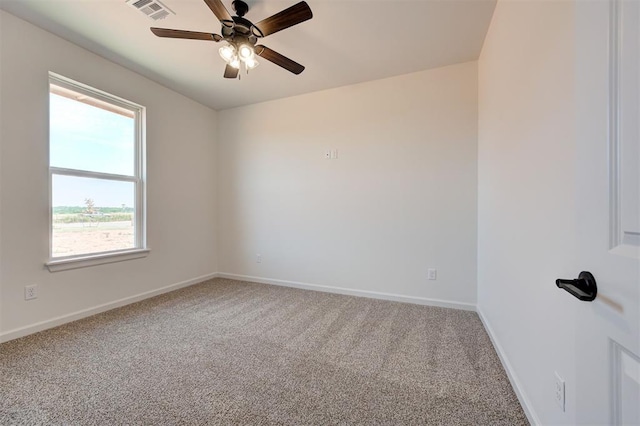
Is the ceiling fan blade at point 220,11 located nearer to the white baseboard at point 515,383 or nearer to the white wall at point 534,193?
the white wall at point 534,193

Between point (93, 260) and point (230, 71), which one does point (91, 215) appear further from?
point (230, 71)

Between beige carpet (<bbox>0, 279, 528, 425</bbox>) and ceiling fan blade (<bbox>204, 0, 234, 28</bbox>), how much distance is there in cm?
241

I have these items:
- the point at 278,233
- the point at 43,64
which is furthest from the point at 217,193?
the point at 43,64

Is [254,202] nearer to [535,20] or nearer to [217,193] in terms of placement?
[217,193]

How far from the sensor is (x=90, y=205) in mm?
2689

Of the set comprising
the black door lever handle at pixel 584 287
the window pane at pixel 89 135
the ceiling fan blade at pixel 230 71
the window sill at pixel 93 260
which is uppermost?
the ceiling fan blade at pixel 230 71

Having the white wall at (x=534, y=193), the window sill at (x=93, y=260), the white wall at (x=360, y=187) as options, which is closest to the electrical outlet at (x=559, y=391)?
the white wall at (x=534, y=193)

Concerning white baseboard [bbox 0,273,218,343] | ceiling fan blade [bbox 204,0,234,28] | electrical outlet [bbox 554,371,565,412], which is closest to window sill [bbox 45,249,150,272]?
white baseboard [bbox 0,273,218,343]

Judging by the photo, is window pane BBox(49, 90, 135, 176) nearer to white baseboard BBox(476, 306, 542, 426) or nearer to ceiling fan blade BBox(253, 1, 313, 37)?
ceiling fan blade BBox(253, 1, 313, 37)

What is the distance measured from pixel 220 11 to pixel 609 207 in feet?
7.17

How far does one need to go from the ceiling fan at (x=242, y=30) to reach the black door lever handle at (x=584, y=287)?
1.89 metres

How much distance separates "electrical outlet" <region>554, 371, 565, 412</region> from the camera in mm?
1004

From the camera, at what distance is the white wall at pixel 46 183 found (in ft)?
6.96

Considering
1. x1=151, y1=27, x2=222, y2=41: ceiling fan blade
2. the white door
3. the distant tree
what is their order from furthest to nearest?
1. the distant tree
2. x1=151, y1=27, x2=222, y2=41: ceiling fan blade
3. the white door
